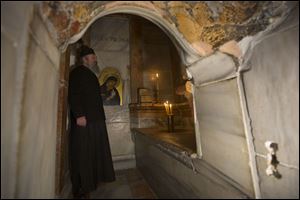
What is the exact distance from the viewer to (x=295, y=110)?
0.96m

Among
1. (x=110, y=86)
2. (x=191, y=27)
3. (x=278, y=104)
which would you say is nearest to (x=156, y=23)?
(x=191, y=27)

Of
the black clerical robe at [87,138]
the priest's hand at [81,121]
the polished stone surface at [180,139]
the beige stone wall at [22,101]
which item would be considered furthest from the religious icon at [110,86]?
the beige stone wall at [22,101]

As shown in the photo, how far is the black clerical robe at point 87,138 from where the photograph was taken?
7.04 ft

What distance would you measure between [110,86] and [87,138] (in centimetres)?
210

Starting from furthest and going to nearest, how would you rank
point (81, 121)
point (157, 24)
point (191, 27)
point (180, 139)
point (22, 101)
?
1. point (180, 139)
2. point (81, 121)
3. point (157, 24)
4. point (191, 27)
5. point (22, 101)

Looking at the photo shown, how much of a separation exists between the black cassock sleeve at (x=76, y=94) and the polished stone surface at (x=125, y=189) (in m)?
0.95

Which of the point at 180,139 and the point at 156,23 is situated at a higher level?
the point at 156,23

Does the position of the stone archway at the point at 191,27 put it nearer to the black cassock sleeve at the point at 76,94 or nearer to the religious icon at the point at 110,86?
the black cassock sleeve at the point at 76,94

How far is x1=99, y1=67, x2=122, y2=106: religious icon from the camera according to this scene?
13.5 ft

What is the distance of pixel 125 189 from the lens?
2393 millimetres

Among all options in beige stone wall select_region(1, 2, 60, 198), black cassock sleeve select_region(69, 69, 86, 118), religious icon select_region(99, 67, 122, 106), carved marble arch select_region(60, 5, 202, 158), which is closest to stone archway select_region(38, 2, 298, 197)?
carved marble arch select_region(60, 5, 202, 158)

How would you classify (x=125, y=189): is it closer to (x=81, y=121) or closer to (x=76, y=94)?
(x=81, y=121)

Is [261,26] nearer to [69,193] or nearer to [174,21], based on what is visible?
[174,21]

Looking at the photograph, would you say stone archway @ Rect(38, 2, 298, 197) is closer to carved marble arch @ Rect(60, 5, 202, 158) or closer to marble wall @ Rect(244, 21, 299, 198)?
carved marble arch @ Rect(60, 5, 202, 158)
